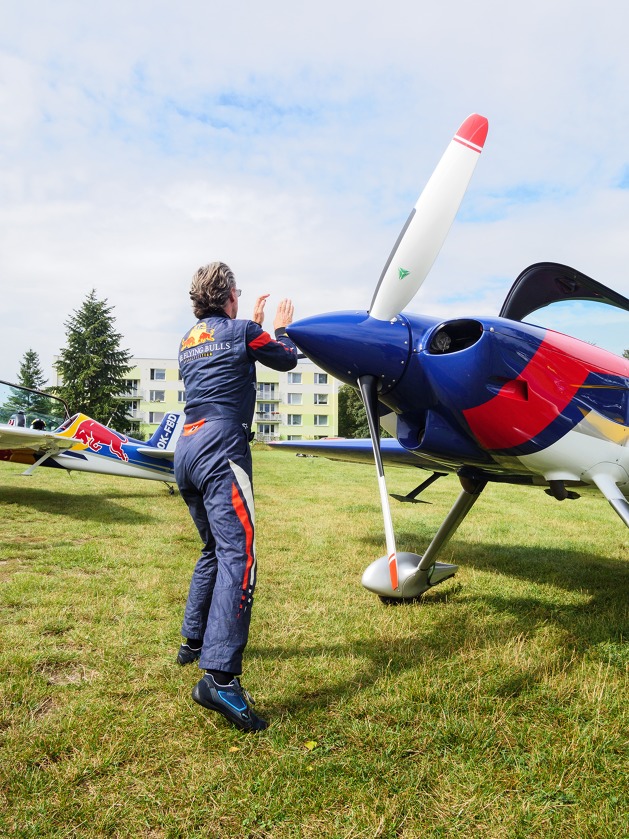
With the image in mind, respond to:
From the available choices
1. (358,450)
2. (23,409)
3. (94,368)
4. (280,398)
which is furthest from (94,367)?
(358,450)

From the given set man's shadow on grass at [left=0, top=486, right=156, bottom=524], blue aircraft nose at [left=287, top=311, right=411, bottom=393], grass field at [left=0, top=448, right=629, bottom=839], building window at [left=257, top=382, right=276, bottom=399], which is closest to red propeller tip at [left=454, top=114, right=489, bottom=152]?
blue aircraft nose at [left=287, top=311, right=411, bottom=393]

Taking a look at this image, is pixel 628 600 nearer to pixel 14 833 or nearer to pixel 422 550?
pixel 422 550

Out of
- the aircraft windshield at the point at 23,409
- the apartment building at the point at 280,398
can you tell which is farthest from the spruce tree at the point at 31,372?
the aircraft windshield at the point at 23,409

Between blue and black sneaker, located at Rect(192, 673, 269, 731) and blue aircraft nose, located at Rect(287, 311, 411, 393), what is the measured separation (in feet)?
5.61

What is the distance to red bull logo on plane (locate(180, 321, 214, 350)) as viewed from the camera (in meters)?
2.95

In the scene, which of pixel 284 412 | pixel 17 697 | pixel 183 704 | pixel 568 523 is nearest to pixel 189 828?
pixel 183 704

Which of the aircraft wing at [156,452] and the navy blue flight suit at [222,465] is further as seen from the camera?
the aircraft wing at [156,452]

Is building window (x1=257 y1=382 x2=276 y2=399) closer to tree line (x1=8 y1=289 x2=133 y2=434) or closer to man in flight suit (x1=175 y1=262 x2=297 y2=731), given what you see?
tree line (x1=8 y1=289 x2=133 y2=434)

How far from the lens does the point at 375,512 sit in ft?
33.3

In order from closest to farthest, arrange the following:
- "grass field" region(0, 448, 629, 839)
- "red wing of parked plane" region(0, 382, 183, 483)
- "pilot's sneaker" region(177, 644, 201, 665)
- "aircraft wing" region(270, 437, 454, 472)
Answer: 1. "grass field" region(0, 448, 629, 839)
2. "pilot's sneaker" region(177, 644, 201, 665)
3. "aircraft wing" region(270, 437, 454, 472)
4. "red wing of parked plane" region(0, 382, 183, 483)

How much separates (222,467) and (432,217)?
5.85 feet

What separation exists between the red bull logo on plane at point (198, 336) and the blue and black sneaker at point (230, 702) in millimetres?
1689

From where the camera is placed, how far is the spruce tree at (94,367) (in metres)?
43.1

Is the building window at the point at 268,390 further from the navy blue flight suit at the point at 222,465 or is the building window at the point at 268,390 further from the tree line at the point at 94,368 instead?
the navy blue flight suit at the point at 222,465
